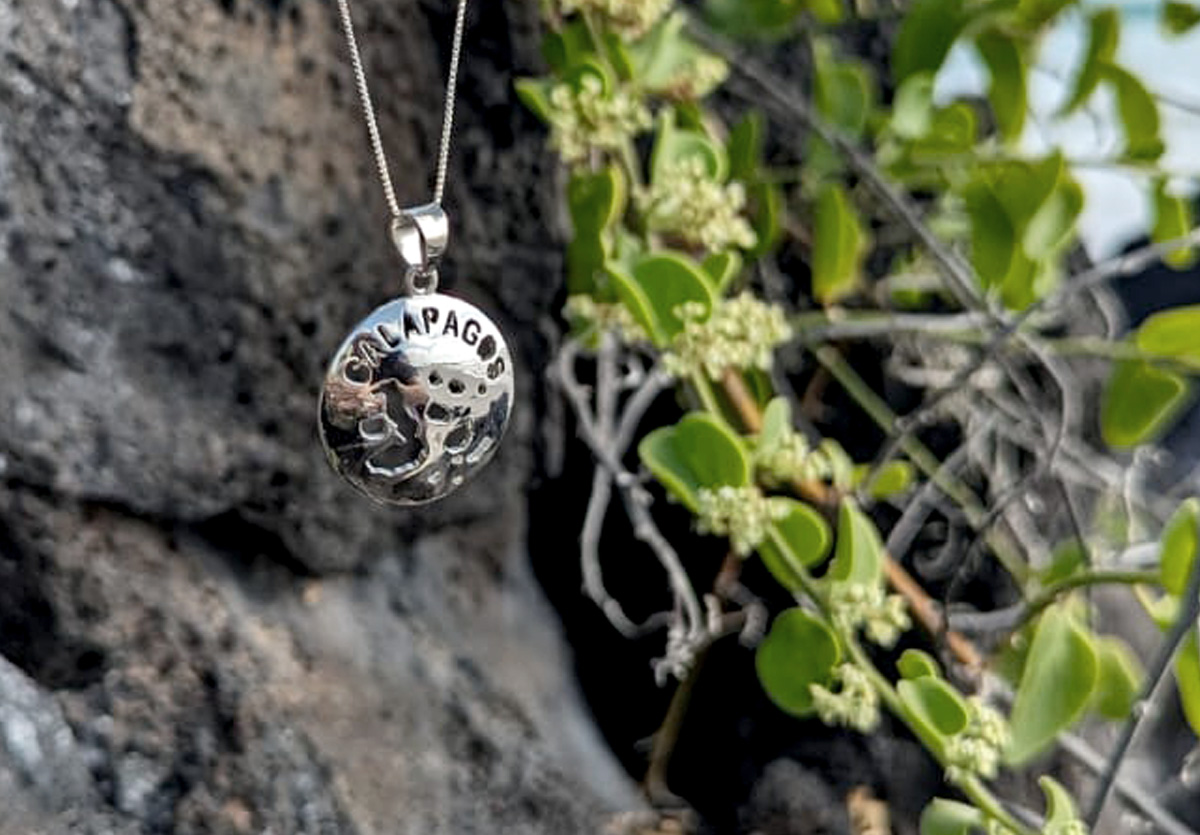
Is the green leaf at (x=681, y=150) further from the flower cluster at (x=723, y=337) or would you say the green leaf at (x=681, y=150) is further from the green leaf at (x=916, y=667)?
the green leaf at (x=916, y=667)

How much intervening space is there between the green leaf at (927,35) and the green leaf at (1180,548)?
329 millimetres

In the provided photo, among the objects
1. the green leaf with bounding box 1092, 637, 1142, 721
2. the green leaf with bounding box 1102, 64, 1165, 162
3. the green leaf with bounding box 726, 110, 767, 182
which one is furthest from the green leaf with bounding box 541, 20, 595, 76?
the green leaf with bounding box 1092, 637, 1142, 721

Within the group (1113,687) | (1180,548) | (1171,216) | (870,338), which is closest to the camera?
(1180,548)

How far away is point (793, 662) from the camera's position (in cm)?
88

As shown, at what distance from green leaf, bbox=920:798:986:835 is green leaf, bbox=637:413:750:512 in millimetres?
187

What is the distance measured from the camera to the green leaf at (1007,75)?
1.05m

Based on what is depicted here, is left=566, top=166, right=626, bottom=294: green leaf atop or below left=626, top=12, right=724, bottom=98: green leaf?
below

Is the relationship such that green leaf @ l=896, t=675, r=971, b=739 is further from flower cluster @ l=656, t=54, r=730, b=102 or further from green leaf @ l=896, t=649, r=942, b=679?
flower cluster @ l=656, t=54, r=730, b=102

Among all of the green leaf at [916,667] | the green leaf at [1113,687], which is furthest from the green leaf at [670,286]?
the green leaf at [1113,687]

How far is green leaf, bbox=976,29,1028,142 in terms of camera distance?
41.4 inches

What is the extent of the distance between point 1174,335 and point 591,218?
0.34m

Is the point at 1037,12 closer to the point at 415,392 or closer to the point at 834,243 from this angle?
the point at 834,243

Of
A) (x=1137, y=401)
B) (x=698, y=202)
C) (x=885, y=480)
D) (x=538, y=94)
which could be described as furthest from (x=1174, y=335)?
(x=538, y=94)

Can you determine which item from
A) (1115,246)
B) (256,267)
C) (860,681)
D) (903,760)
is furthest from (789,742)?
(1115,246)
